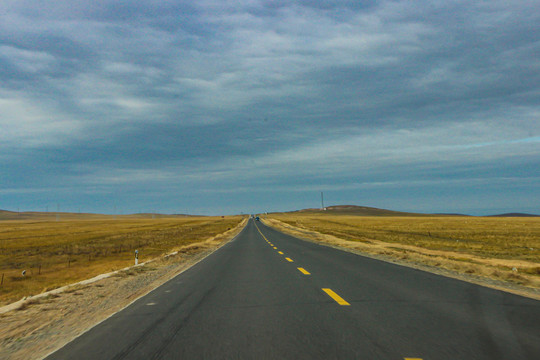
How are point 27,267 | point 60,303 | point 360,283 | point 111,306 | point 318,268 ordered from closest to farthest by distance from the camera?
point 111,306 → point 60,303 → point 360,283 → point 318,268 → point 27,267

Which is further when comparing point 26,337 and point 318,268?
point 318,268

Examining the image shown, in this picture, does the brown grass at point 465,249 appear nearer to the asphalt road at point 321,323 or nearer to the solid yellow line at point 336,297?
the asphalt road at point 321,323

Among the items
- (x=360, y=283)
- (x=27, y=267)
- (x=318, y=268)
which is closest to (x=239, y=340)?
(x=360, y=283)

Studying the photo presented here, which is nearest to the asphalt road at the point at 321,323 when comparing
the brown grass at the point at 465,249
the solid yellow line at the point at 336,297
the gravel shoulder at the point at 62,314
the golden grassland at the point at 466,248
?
the solid yellow line at the point at 336,297

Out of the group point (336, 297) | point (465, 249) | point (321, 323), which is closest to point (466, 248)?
point (465, 249)

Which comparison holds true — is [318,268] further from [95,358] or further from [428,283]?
[95,358]

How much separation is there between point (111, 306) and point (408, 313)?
6052 mm

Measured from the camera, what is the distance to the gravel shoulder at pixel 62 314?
5.48 meters

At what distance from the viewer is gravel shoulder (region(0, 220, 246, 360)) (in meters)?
5.48

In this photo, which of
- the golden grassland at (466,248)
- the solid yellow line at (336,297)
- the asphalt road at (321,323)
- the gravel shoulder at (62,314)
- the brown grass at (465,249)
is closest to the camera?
the asphalt road at (321,323)

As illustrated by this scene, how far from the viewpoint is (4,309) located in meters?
8.27

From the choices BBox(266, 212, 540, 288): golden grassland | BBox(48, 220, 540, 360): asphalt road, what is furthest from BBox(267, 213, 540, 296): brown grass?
BBox(48, 220, 540, 360): asphalt road

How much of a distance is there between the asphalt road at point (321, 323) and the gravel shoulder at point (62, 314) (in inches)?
16.2

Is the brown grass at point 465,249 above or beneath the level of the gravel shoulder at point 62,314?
beneath
